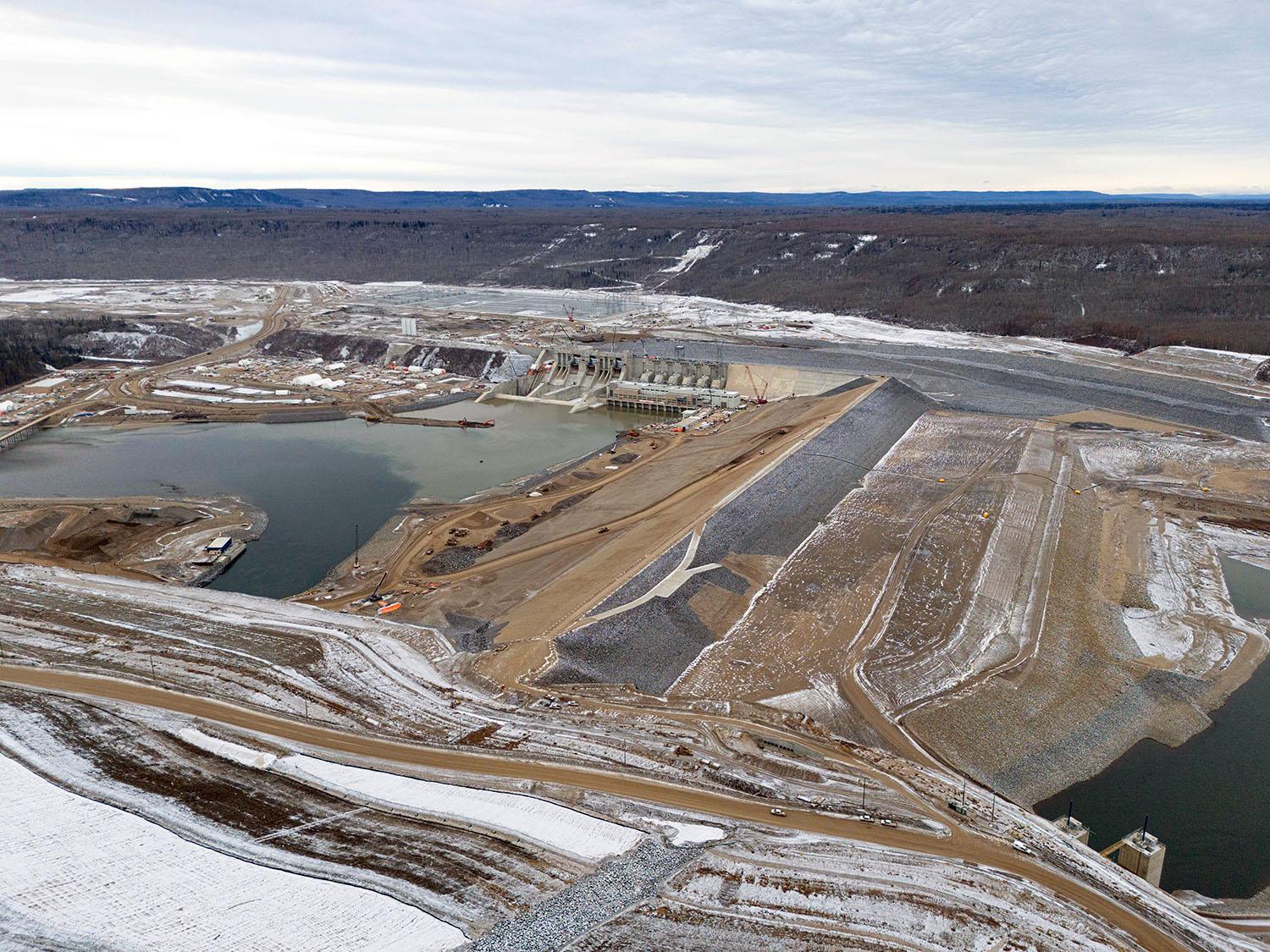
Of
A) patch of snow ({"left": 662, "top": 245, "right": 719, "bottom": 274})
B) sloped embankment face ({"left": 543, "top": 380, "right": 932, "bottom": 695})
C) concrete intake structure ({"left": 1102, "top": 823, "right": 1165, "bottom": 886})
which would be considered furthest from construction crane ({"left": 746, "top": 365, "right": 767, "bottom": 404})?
patch of snow ({"left": 662, "top": 245, "right": 719, "bottom": 274})

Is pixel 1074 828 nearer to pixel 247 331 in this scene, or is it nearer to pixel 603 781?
pixel 603 781

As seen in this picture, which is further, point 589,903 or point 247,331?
point 247,331

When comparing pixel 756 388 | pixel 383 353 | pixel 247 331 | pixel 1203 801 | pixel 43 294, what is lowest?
pixel 1203 801

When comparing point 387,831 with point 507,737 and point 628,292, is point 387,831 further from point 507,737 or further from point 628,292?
point 628,292

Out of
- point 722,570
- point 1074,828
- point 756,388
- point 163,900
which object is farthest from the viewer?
point 756,388

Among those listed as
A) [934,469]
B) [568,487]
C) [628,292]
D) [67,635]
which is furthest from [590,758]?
[628,292]

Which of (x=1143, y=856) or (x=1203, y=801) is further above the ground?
(x=1143, y=856)

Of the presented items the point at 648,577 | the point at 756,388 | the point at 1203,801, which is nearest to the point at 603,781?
the point at 648,577

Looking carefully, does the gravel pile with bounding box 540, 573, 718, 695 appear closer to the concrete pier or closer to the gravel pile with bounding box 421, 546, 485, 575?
the gravel pile with bounding box 421, 546, 485, 575
